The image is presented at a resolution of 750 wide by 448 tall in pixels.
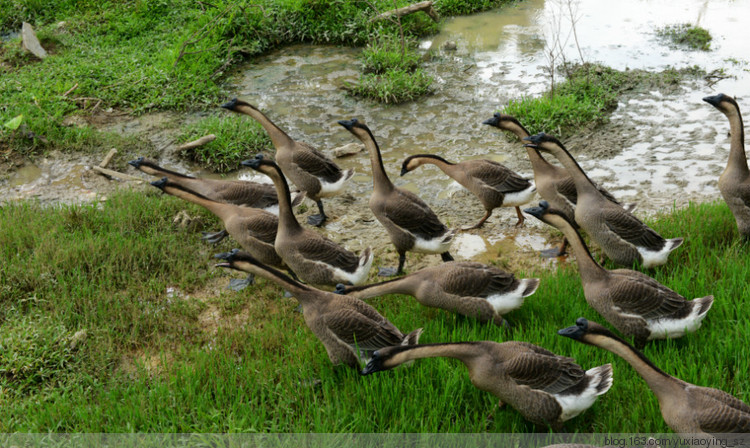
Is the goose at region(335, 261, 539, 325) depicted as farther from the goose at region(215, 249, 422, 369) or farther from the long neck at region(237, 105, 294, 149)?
the long neck at region(237, 105, 294, 149)

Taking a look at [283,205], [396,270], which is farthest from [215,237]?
[396,270]

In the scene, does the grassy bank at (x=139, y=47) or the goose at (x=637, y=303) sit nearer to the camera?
the goose at (x=637, y=303)

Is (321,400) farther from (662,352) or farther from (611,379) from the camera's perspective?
(662,352)

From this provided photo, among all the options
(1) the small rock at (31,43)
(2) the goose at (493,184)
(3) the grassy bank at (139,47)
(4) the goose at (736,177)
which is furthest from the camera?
(1) the small rock at (31,43)

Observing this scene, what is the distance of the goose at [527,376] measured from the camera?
3.99 m

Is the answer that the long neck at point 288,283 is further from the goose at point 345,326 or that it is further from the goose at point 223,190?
the goose at point 223,190

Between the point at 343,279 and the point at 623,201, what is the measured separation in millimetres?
3704

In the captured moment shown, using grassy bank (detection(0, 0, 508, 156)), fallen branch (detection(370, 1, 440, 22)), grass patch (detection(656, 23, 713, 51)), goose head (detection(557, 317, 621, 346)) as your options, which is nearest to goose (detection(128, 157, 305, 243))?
grassy bank (detection(0, 0, 508, 156))

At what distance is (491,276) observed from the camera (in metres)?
5.15

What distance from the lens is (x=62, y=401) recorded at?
14.9ft

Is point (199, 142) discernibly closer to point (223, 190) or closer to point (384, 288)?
point (223, 190)

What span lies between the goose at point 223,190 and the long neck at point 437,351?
351 centimetres

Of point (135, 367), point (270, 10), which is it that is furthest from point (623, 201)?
point (270, 10)

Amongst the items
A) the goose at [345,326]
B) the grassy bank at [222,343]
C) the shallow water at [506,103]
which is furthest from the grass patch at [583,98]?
the goose at [345,326]
